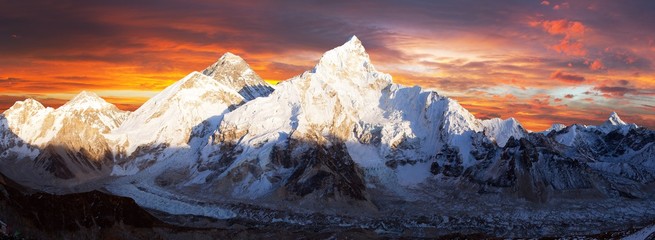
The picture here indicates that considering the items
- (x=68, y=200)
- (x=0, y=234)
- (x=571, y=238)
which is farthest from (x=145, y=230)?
(x=571, y=238)

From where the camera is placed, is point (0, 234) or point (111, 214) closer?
point (0, 234)

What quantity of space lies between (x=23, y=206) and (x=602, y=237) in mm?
129150

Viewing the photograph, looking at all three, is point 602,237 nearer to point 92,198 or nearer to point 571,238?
point 571,238

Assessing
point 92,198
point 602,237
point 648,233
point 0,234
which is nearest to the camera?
point 0,234

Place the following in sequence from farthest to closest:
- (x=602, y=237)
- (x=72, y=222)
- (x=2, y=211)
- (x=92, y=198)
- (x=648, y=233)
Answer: (x=92, y=198) < (x=72, y=222) < (x=2, y=211) < (x=602, y=237) < (x=648, y=233)

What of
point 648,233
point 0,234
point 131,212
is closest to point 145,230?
point 131,212

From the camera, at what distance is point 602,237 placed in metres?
151

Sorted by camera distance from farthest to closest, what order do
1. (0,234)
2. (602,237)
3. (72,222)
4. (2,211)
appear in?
(72,222)
(2,211)
(602,237)
(0,234)

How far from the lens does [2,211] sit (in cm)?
16125

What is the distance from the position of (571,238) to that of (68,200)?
389ft

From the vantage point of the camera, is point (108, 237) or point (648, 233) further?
point (108, 237)

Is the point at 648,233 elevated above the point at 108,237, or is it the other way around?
the point at 648,233

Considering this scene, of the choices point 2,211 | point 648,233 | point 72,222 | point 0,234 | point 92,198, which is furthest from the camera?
point 92,198

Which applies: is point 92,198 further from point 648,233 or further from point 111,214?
point 648,233
